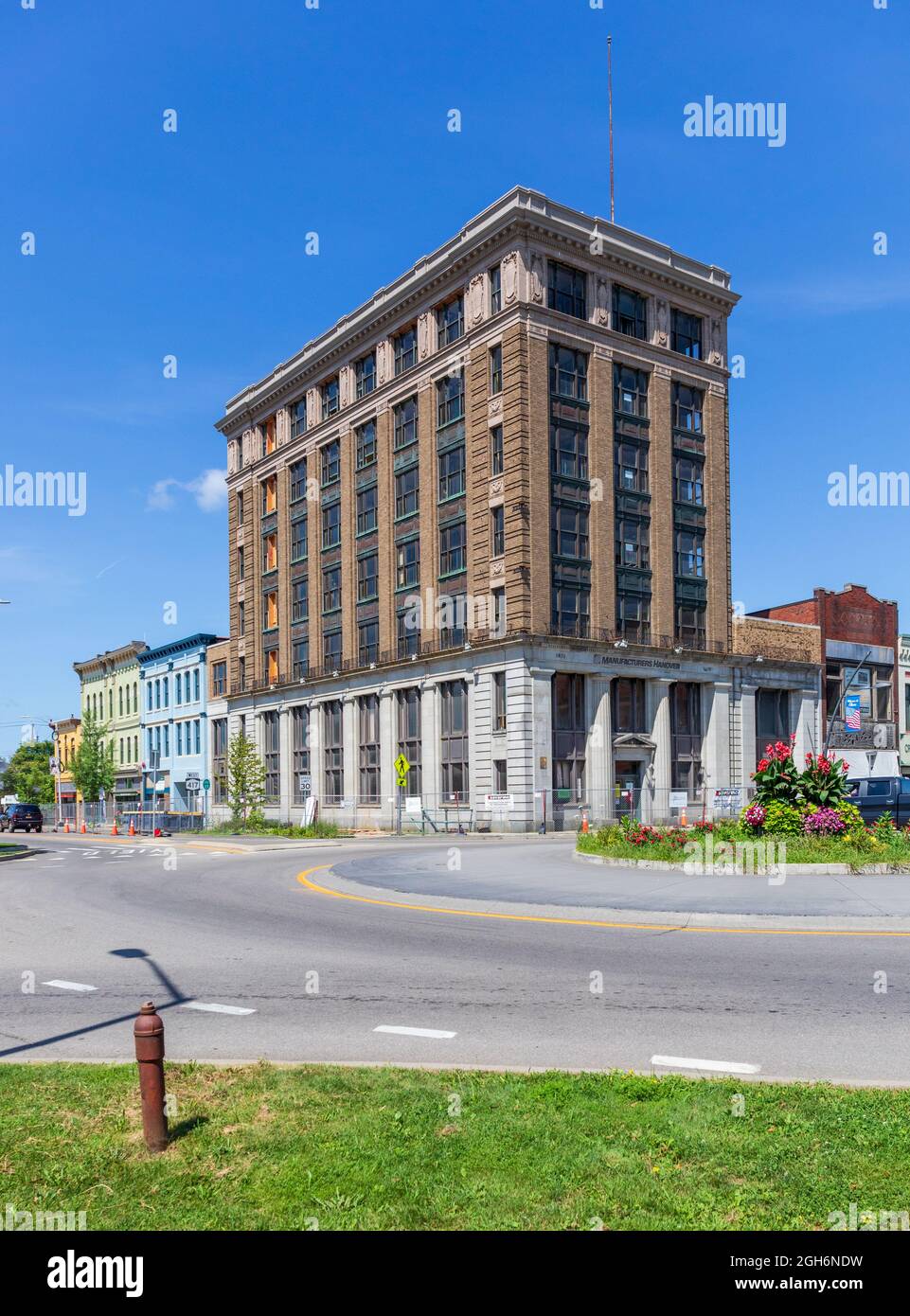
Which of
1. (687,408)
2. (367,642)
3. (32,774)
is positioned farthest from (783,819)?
(32,774)

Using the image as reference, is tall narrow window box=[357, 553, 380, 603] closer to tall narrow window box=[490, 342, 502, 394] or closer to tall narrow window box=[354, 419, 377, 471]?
tall narrow window box=[354, 419, 377, 471]

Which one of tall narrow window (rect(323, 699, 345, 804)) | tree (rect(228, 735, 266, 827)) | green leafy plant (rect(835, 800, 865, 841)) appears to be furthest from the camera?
tall narrow window (rect(323, 699, 345, 804))

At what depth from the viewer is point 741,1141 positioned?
555 cm

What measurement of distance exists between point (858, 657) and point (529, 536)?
29.5 m

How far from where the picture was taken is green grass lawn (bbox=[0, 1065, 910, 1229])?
15.9 feet

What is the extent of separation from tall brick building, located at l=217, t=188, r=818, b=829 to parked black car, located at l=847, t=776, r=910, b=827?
1714cm

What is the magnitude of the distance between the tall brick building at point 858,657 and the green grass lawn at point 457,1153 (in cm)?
6176

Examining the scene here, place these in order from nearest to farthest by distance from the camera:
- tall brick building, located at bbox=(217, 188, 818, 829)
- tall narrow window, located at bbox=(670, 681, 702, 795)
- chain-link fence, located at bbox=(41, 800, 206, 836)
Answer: tall brick building, located at bbox=(217, 188, 818, 829) → tall narrow window, located at bbox=(670, 681, 702, 795) → chain-link fence, located at bbox=(41, 800, 206, 836)

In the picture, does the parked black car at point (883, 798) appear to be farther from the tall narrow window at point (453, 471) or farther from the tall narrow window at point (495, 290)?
the tall narrow window at point (495, 290)

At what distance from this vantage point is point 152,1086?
5.80 meters

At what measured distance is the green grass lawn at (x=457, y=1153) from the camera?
190 inches

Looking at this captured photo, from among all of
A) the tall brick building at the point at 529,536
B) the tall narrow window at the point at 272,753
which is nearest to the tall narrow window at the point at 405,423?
the tall brick building at the point at 529,536

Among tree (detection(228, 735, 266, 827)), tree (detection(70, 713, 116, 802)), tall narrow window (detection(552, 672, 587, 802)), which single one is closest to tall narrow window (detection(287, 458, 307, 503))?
tree (detection(228, 735, 266, 827))

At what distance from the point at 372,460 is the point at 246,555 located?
1813cm
